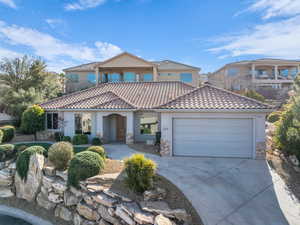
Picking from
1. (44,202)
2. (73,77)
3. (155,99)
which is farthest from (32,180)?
(73,77)

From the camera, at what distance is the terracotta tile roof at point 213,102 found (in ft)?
35.9

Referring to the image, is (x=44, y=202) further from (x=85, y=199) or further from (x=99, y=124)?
(x=99, y=124)

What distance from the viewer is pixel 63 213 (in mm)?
8352

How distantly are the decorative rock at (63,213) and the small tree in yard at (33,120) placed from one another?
1052cm

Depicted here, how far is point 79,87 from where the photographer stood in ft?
109

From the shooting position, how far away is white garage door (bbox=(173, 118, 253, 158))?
11086 millimetres

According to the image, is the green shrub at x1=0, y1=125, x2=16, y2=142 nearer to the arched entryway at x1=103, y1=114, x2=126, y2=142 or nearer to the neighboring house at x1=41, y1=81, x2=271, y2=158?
the neighboring house at x1=41, y1=81, x2=271, y2=158

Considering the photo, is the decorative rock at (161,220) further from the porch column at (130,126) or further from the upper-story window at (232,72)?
the upper-story window at (232,72)

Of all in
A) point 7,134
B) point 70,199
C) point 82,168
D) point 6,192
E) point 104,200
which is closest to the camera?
point 104,200

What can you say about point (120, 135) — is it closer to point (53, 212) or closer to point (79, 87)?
point (53, 212)

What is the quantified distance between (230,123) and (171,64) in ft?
80.3

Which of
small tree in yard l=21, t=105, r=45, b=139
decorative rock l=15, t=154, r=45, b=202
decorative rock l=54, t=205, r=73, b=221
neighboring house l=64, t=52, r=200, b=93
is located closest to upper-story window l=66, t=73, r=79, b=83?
neighboring house l=64, t=52, r=200, b=93

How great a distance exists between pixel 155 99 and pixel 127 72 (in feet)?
53.9

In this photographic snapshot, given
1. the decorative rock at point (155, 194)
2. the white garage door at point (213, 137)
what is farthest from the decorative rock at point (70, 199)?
the white garage door at point (213, 137)
